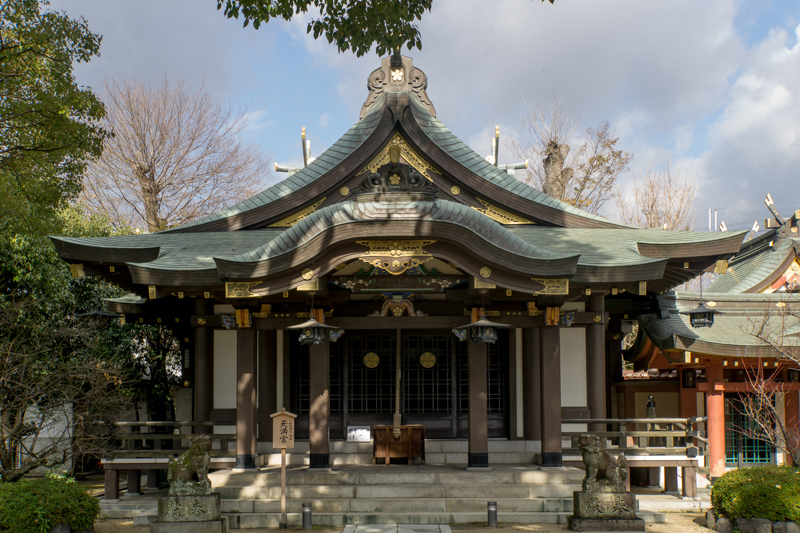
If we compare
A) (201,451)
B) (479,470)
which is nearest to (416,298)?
(479,470)

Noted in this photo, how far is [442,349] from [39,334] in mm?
7685

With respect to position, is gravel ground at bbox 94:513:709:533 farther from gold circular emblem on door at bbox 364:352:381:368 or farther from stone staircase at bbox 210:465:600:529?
gold circular emblem on door at bbox 364:352:381:368

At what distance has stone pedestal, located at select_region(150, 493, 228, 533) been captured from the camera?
913 centimetres

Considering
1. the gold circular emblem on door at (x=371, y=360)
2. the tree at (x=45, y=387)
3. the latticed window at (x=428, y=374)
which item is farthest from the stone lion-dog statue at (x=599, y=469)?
the tree at (x=45, y=387)

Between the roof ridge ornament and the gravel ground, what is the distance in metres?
8.52

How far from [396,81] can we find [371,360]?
5.83m

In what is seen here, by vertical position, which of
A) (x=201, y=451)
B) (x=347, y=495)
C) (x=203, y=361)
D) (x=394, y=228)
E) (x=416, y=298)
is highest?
(x=394, y=228)

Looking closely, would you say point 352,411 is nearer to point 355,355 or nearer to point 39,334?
point 355,355

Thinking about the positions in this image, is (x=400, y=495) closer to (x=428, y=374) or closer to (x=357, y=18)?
(x=428, y=374)

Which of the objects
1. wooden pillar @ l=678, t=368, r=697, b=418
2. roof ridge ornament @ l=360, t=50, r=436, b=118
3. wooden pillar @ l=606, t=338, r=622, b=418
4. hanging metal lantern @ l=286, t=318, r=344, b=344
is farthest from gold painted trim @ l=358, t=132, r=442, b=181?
wooden pillar @ l=678, t=368, r=697, b=418

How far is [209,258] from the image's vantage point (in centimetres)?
1173

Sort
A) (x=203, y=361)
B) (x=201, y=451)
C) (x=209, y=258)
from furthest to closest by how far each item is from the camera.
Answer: (x=203, y=361) < (x=209, y=258) < (x=201, y=451)

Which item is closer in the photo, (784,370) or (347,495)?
(347,495)

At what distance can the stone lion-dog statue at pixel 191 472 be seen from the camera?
30.6 feet
